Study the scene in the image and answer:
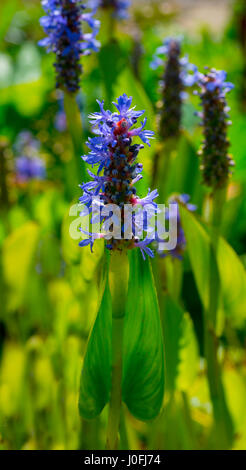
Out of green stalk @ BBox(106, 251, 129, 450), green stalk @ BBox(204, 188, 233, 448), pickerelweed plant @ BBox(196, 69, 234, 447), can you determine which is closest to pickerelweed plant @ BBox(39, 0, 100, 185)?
pickerelweed plant @ BBox(196, 69, 234, 447)

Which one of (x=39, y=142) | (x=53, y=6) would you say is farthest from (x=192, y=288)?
(x=39, y=142)

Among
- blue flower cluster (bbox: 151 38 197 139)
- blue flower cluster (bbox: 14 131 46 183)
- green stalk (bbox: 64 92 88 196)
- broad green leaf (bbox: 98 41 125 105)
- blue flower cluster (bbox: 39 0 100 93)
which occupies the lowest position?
green stalk (bbox: 64 92 88 196)

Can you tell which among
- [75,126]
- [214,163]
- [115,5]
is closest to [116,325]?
[214,163]

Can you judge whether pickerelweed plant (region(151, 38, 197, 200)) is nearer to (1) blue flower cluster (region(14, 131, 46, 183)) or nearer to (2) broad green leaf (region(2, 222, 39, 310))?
(2) broad green leaf (region(2, 222, 39, 310))

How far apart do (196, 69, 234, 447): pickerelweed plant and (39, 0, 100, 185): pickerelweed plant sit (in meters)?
0.27

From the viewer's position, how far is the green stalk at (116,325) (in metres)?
0.86

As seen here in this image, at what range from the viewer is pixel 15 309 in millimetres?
1718

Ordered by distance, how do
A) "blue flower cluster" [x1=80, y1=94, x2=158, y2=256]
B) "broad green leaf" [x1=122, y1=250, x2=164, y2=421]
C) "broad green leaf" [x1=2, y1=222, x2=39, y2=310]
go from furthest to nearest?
1. "broad green leaf" [x1=2, y1=222, x2=39, y2=310]
2. "broad green leaf" [x1=122, y1=250, x2=164, y2=421]
3. "blue flower cluster" [x1=80, y1=94, x2=158, y2=256]

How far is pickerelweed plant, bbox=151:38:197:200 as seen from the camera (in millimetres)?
1427

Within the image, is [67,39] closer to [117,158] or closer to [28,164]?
[117,158]

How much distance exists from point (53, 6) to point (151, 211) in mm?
622

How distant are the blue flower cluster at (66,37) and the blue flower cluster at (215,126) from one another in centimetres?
28

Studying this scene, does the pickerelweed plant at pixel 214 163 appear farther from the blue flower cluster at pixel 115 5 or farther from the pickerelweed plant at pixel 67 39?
the blue flower cluster at pixel 115 5

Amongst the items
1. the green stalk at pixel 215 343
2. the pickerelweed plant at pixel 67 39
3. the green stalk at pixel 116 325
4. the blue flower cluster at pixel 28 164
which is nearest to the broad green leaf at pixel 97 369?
the green stalk at pixel 116 325
